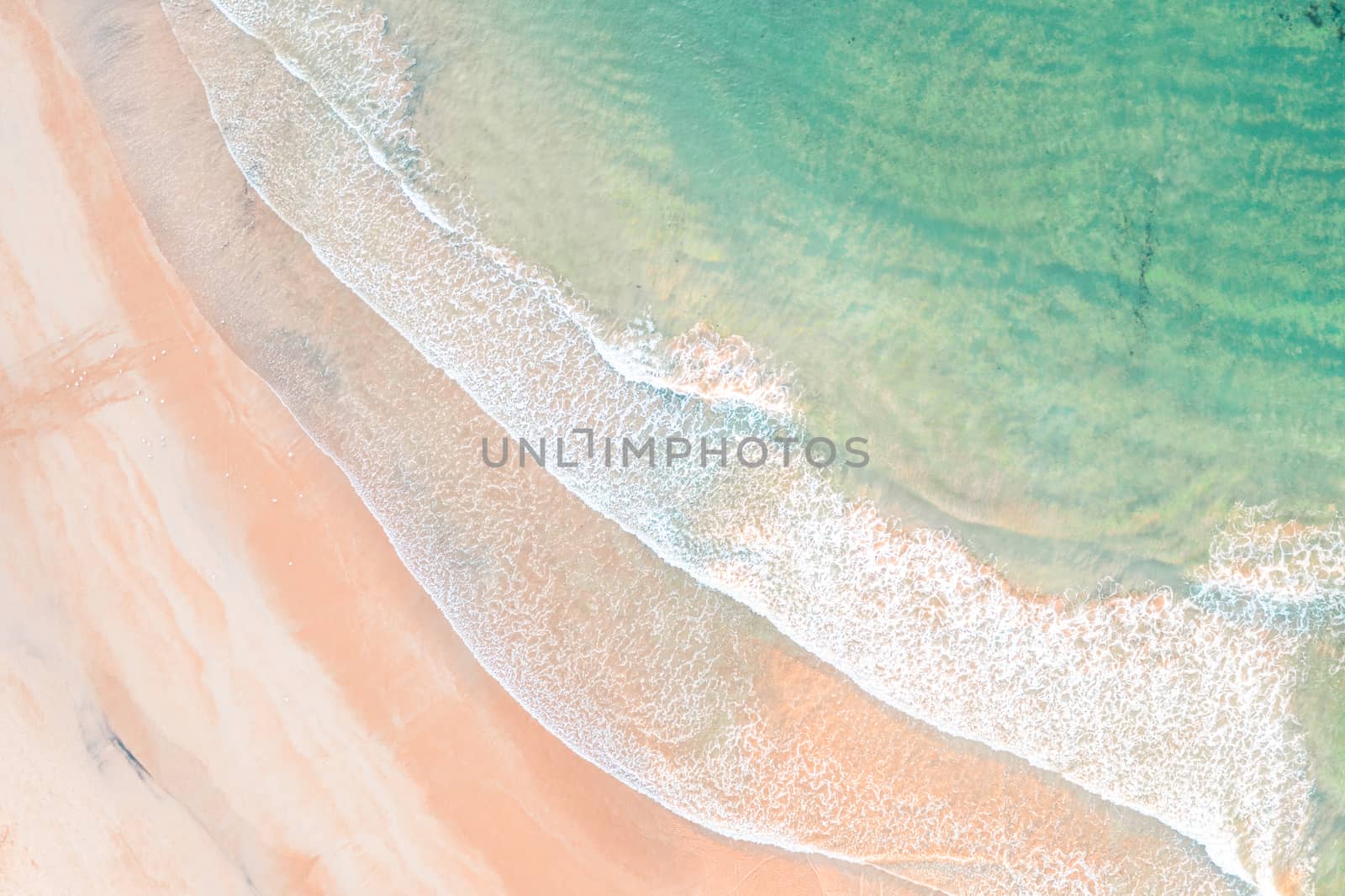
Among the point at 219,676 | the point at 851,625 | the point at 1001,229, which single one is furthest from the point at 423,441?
the point at 1001,229

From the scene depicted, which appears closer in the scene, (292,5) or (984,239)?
(984,239)

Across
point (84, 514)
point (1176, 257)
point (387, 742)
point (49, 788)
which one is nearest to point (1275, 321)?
point (1176, 257)

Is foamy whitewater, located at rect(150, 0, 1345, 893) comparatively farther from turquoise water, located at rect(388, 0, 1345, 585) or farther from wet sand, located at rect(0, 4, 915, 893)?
wet sand, located at rect(0, 4, 915, 893)

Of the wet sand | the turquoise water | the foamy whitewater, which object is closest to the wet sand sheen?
the foamy whitewater

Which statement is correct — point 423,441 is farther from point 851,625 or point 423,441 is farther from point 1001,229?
point 1001,229

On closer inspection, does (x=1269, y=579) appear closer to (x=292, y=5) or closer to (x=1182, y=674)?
(x=1182, y=674)
